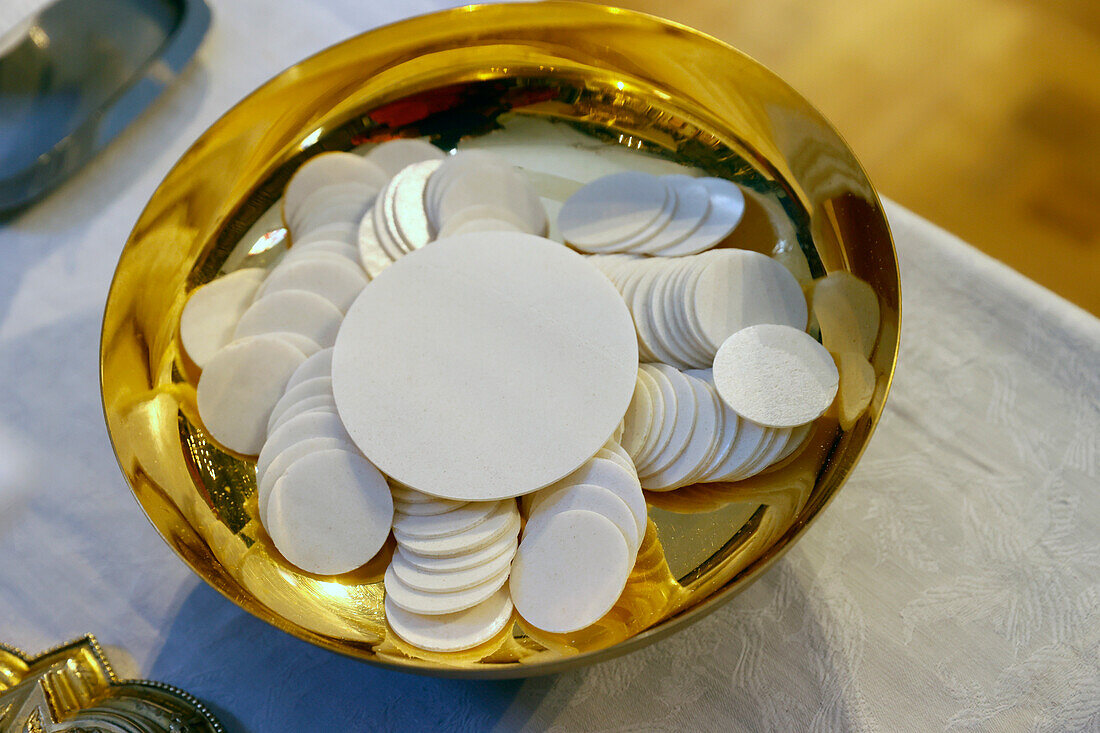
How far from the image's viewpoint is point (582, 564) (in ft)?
2.27

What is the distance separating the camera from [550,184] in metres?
0.96

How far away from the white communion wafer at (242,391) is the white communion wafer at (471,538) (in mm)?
203

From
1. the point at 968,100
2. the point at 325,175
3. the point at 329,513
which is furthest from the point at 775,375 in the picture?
the point at 968,100

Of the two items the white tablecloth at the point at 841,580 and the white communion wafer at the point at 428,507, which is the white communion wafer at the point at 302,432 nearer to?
the white communion wafer at the point at 428,507

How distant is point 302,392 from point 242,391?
6 cm

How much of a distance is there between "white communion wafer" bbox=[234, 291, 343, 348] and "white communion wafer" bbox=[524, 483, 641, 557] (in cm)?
29

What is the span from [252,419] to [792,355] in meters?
0.53

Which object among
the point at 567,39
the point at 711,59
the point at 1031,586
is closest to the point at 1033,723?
the point at 1031,586

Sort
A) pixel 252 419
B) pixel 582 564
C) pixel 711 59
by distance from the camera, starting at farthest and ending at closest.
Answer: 1. pixel 711 59
2. pixel 252 419
3. pixel 582 564

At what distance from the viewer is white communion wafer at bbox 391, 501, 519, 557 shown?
69 cm

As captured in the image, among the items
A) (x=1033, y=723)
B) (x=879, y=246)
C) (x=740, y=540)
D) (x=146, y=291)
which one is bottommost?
(x=1033, y=723)

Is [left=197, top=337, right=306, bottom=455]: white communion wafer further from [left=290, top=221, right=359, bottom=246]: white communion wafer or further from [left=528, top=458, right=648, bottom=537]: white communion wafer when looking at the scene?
[left=528, top=458, right=648, bottom=537]: white communion wafer

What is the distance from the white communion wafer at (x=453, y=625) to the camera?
26.5 inches

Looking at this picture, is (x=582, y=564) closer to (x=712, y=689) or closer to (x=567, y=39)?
(x=712, y=689)
